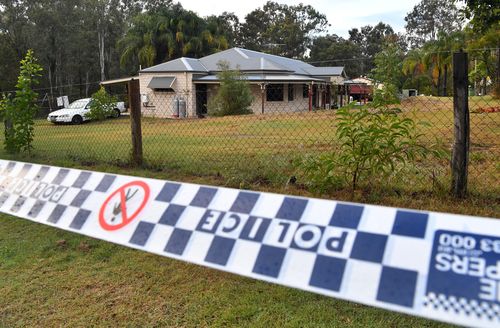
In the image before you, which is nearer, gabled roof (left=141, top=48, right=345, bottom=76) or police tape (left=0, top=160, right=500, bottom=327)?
police tape (left=0, top=160, right=500, bottom=327)

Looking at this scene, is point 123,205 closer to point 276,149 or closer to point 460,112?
point 460,112

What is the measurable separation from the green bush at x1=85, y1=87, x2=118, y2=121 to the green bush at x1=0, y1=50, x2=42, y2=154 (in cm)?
1170

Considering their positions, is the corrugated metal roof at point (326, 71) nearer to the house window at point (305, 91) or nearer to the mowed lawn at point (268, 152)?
the house window at point (305, 91)

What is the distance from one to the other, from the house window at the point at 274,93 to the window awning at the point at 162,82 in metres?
5.95

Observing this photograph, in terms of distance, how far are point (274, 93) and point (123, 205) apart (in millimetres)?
26175

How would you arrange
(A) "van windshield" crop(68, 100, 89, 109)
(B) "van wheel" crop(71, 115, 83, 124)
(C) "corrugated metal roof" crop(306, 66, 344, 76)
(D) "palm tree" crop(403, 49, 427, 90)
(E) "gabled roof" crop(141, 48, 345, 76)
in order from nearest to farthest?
(B) "van wheel" crop(71, 115, 83, 124) → (A) "van windshield" crop(68, 100, 89, 109) → (E) "gabled roof" crop(141, 48, 345, 76) → (C) "corrugated metal roof" crop(306, 66, 344, 76) → (D) "palm tree" crop(403, 49, 427, 90)

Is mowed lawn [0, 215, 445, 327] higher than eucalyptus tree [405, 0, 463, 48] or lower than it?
lower

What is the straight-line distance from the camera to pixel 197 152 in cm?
808

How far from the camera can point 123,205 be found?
2.64 metres

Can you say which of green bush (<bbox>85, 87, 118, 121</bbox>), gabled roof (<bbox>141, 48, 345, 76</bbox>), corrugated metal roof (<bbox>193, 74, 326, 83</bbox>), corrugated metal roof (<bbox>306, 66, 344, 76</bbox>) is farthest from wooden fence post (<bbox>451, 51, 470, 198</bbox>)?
corrugated metal roof (<bbox>306, 66, 344, 76</bbox>)

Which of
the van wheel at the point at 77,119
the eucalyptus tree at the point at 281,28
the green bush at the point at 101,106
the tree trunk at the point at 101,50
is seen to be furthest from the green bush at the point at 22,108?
the eucalyptus tree at the point at 281,28

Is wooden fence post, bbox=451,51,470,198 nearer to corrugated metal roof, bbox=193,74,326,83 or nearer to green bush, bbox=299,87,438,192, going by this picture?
green bush, bbox=299,87,438,192

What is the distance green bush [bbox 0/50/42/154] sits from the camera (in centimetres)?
728

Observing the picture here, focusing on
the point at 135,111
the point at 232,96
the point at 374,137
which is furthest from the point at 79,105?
the point at 374,137
